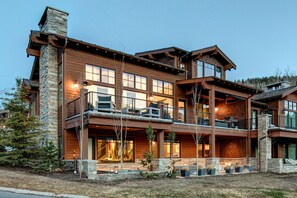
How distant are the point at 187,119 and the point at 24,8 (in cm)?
18822

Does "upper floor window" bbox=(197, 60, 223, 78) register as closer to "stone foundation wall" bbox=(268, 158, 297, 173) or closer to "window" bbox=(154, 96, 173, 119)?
"window" bbox=(154, 96, 173, 119)

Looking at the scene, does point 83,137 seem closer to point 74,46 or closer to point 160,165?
point 160,165

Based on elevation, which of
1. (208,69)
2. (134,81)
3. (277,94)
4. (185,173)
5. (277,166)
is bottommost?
(277,166)

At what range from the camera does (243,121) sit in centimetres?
2303

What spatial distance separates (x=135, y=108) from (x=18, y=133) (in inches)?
247

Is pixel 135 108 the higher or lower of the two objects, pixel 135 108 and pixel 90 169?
the higher

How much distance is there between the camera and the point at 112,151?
17.5 metres

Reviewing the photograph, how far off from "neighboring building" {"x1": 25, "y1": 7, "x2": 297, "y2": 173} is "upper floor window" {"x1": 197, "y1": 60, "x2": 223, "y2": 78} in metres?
0.08

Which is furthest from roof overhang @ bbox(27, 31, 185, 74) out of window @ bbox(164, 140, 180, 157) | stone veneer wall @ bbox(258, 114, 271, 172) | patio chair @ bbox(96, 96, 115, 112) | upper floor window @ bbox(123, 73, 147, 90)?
stone veneer wall @ bbox(258, 114, 271, 172)

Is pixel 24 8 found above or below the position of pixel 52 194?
above

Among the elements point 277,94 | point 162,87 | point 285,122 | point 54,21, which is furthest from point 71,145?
point 285,122

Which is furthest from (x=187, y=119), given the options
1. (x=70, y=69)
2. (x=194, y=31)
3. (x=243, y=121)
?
(x=194, y=31)

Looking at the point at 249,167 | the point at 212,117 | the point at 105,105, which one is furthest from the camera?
the point at 249,167

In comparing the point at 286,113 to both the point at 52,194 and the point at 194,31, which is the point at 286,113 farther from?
the point at 194,31
